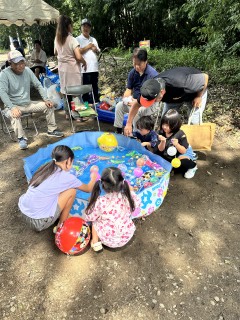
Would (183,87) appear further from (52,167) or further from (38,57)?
(38,57)

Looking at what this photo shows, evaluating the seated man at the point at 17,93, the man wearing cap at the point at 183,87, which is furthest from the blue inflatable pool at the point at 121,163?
the seated man at the point at 17,93

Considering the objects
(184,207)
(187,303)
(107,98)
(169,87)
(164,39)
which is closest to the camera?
(187,303)

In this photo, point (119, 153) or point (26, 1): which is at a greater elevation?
point (26, 1)

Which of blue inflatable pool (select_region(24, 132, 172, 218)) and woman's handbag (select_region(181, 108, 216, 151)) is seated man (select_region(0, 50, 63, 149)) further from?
woman's handbag (select_region(181, 108, 216, 151))

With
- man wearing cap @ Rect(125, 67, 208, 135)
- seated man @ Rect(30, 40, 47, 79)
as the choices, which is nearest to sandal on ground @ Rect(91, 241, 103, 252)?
man wearing cap @ Rect(125, 67, 208, 135)

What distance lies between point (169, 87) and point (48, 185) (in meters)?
2.11

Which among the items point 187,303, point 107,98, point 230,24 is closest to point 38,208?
point 187,303

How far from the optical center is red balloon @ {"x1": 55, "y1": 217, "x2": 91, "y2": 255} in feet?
8.44

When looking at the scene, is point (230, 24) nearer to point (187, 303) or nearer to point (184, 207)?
point (184, 207)

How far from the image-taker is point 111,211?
2537 millimetres

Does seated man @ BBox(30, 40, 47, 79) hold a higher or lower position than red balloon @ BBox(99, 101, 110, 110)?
higher

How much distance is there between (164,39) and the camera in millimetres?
12391

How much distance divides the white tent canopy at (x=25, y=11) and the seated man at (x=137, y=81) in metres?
5.25

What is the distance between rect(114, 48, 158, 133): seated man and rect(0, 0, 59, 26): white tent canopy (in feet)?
17.2
